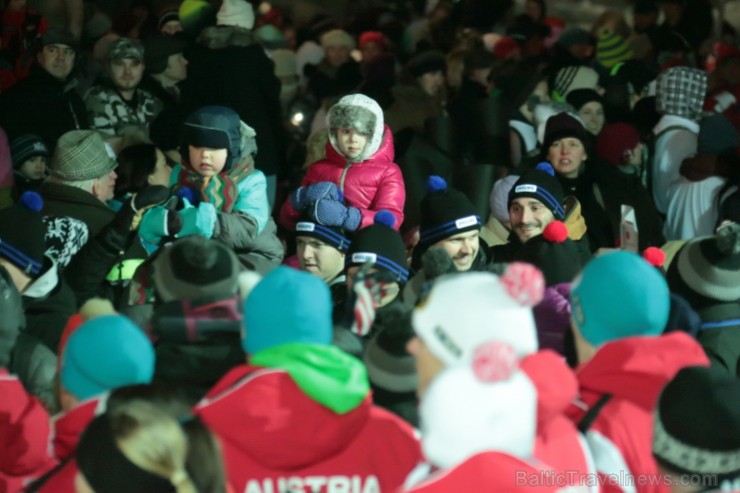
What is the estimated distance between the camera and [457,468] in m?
3.29

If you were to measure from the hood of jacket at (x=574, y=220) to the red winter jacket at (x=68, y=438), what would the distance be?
397 cm

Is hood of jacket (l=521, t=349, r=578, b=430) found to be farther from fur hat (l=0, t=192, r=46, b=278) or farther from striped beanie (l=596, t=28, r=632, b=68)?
striped beanie (l=596, t=28, r=632, b=68)

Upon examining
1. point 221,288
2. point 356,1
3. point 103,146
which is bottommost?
point 356,1

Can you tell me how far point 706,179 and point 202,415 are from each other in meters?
5.32

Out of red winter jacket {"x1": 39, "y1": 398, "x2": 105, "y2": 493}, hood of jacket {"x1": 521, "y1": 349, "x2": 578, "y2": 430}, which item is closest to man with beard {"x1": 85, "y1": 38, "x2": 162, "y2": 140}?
red winter jacket {"x1": 39, "y1": 398, "x2": 105, "y2": 493}

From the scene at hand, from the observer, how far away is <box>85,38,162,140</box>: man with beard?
29.0ft

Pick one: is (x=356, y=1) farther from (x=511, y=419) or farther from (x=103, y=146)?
(x=511, y=419)

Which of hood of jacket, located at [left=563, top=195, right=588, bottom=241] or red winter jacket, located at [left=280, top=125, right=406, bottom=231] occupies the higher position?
red winter jacket, located at [left=280, top=125, right=406, bottom=231]

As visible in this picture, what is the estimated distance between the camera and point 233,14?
895 centimetres

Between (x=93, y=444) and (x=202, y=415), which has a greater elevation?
(x=93, y=444)

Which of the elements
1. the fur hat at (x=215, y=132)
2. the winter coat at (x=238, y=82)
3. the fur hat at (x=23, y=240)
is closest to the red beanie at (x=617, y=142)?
the winter coat at (x=238, y=82)

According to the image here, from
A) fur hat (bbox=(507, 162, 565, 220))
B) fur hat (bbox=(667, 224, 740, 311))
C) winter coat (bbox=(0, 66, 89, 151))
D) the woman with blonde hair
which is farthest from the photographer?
winter coat (bbox=(0, 66, 89, 151))

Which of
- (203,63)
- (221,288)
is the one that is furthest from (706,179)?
(221,288)

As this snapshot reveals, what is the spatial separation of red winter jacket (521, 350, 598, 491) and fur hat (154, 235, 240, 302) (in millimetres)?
1160
